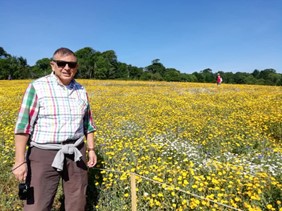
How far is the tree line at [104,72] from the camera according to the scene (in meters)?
71.9

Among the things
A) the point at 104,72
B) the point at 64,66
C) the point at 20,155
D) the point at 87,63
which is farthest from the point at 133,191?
the point at 87,63

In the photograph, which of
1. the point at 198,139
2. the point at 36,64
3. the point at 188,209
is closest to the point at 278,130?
the point at 198,139

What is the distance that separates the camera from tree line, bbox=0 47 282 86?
7188 centimetres

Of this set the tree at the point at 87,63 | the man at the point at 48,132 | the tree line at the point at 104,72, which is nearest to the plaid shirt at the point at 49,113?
the man at the point at 48,132

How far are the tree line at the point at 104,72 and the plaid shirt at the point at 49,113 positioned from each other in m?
71.8

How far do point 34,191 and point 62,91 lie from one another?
3.77ft

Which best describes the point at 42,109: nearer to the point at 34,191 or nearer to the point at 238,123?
the point at 34,191

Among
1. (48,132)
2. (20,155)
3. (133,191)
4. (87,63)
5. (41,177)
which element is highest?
(87,63)

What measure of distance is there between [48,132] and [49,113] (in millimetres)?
209

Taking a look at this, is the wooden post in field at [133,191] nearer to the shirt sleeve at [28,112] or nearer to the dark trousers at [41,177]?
the dark trousers at [41,177]

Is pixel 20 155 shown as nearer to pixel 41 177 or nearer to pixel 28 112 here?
pixel 41 177

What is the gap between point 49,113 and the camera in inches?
113

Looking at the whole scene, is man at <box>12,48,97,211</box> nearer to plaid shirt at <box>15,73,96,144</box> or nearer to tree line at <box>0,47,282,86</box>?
plaid shirt at <box>15,73,96,144</box>

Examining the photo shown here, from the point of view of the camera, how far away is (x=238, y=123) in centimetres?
848
